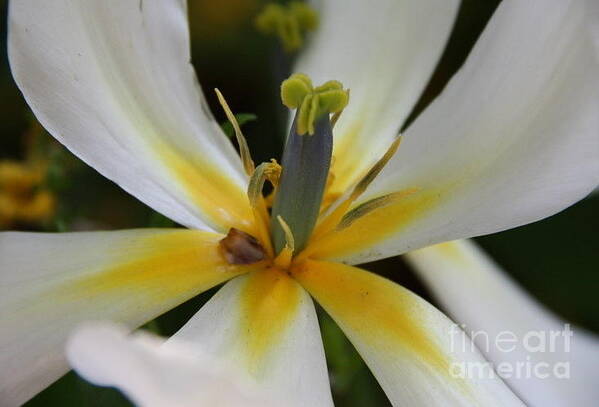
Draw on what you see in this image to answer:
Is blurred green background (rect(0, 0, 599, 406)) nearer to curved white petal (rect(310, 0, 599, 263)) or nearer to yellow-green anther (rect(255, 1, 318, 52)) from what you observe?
yellow-green anther (rect(255, 1, 318, 52))

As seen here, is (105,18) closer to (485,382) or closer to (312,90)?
(312,90)

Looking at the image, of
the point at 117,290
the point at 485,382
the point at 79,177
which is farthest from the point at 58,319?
the point at 79,177

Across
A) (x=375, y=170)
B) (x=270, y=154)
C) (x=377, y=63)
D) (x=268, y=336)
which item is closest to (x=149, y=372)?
(x=268, y=336)

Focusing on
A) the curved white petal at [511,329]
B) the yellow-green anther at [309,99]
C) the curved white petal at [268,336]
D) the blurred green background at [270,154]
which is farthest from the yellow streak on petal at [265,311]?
the blurred green background at [270,154]

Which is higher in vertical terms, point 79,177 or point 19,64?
point 79,177

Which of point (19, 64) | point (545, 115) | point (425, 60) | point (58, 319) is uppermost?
point (425, 60)

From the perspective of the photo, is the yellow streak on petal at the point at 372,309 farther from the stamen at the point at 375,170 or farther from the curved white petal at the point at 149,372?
the curved white petal at the point at 149,372
